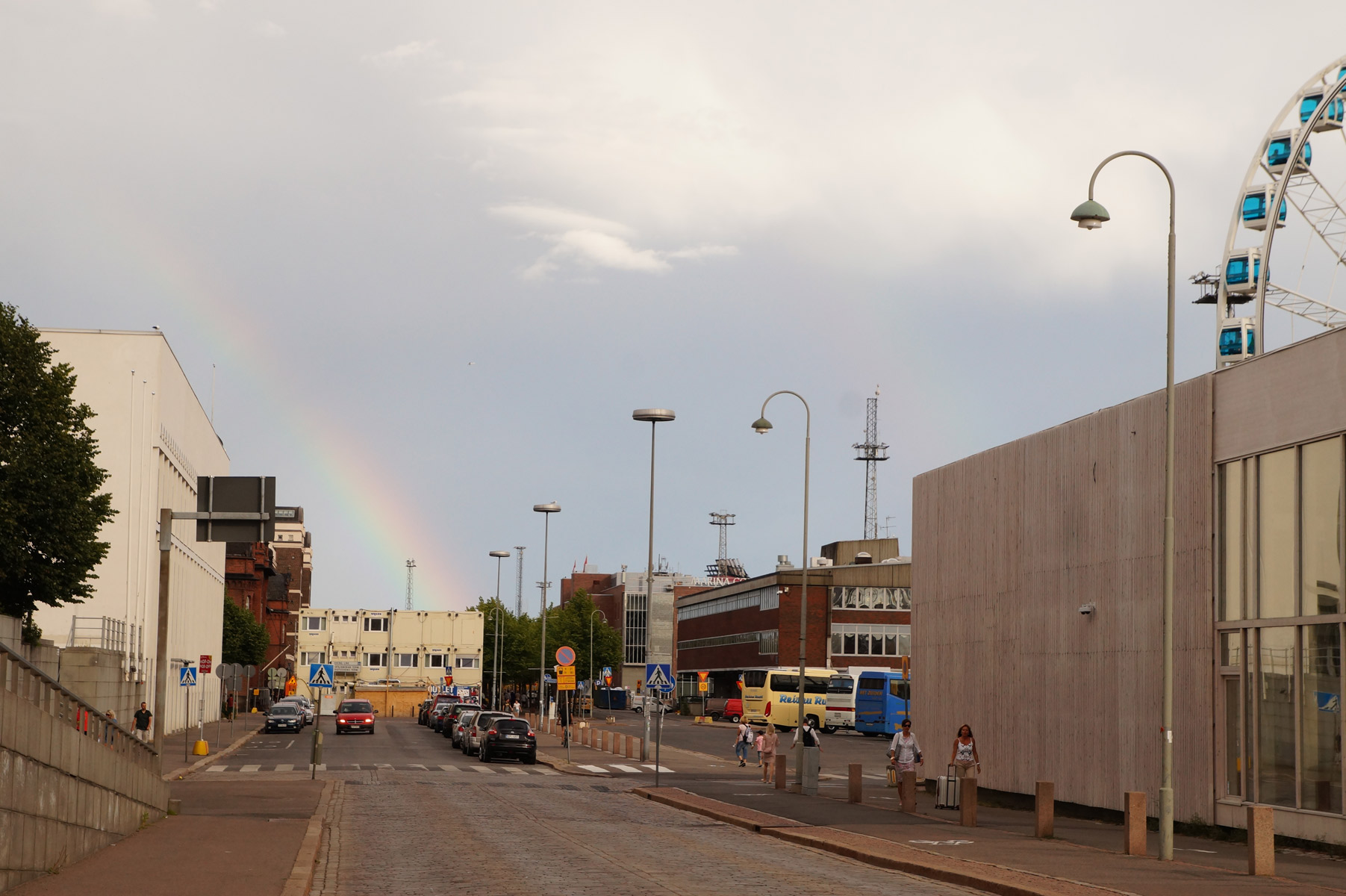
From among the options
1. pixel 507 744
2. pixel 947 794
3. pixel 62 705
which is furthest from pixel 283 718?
pixel 62 705

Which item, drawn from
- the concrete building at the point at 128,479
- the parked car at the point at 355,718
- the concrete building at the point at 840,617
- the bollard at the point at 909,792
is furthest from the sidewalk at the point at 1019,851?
the concrete building at the point at 840,617

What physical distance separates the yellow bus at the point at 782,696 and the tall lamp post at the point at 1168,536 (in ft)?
193

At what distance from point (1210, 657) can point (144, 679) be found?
1863 inches

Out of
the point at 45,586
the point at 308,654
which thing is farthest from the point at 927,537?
the point at 308,654

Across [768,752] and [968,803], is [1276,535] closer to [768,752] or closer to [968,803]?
[968,803]

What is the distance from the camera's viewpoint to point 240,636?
379 ft

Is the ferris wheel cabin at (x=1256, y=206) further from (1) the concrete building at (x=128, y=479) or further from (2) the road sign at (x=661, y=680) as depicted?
(1) the concrete building at (x=128, y=479)

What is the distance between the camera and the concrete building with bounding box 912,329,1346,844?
22.6 m

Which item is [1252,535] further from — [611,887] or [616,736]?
[616,736]

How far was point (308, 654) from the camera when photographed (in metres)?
126

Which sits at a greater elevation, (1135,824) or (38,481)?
(38,481)

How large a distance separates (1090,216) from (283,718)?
5799 centimetres

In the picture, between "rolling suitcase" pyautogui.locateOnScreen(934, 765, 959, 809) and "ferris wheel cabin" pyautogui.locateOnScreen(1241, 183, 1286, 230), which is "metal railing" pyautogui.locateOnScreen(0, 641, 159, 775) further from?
"ferris wheel cabin" pyautogui.locateOnScreen(1241, 183, 1286, 230)

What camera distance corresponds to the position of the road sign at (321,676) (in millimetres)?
40750
